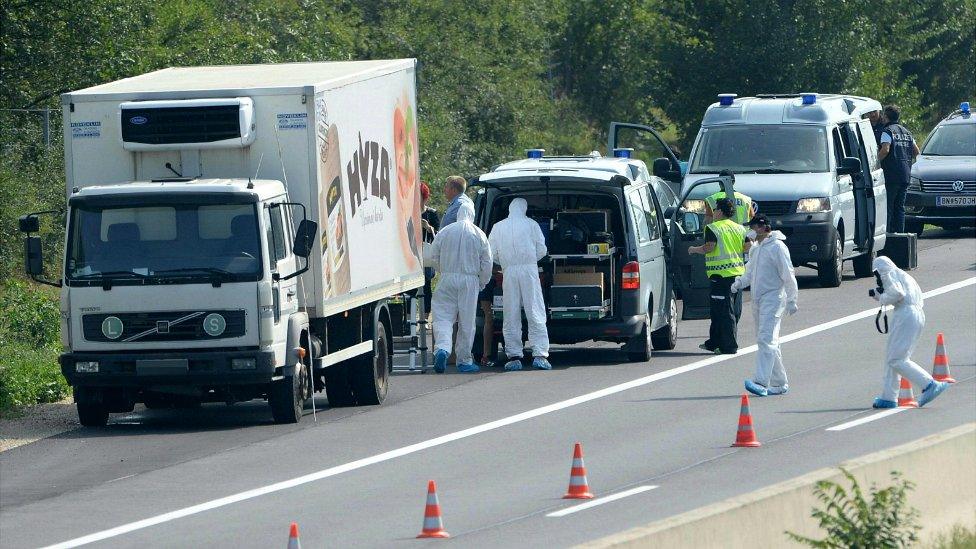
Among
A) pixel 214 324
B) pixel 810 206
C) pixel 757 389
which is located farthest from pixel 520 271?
pixel 810 206

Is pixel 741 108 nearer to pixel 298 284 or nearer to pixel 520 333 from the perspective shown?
pixel 520 333

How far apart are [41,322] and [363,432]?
287 inches

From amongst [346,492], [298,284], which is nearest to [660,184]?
[298,284]

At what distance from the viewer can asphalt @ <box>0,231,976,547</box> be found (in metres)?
12.1

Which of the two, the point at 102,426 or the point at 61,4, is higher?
the point at 61,4

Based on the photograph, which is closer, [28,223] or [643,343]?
[28,223]

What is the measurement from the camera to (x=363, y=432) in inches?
632

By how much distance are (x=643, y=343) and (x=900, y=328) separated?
4.00 metres

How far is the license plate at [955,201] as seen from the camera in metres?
30.7

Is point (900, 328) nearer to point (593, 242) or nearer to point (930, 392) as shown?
point (930, 392)

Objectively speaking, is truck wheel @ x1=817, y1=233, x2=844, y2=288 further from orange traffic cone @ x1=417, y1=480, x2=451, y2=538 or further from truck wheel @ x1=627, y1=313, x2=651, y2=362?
orange traffic cone @ x1=417, y1=480, x2=451, y2=538

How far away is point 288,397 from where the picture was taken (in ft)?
53.5

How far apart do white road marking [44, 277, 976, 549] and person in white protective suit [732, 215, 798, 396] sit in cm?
143

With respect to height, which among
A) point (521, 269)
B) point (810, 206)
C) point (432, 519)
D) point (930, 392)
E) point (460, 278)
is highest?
point (810, 206)
